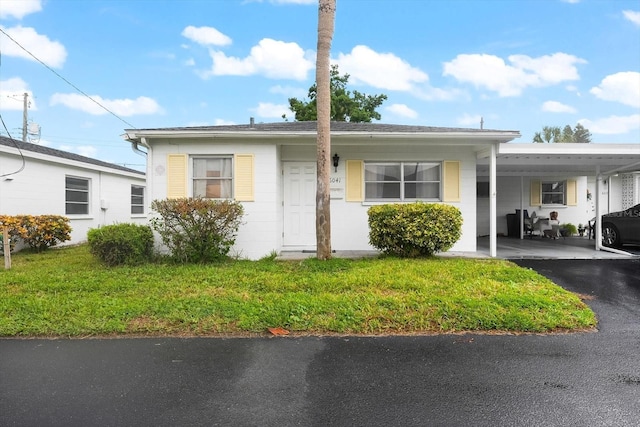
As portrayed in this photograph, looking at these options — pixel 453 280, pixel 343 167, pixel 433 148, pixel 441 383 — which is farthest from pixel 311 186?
pixel 441 383

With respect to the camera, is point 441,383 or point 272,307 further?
point 272,307

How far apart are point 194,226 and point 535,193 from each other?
12680 mm

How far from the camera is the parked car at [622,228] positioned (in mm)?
9434

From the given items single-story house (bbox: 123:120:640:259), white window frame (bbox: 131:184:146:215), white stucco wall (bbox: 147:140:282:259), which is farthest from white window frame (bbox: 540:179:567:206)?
white window frame (bbox: 131:184:146:215)

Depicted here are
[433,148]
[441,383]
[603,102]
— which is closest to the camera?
[441,383]

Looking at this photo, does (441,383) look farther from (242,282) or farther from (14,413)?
(242,282)

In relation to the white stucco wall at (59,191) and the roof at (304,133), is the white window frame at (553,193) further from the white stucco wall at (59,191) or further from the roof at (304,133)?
the white stucco wall at (59,191)

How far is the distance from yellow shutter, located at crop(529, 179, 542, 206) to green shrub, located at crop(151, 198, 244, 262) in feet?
38.5

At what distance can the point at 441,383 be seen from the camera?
2.83m

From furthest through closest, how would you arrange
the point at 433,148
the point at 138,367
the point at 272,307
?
1. the point at 433,148
2. the point at 272,307
3. the point at 138,367

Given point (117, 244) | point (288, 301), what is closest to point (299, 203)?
point (117, 244)

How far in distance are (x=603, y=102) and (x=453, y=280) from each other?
2821 cm

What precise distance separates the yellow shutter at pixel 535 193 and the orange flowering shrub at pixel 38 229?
15791 millimetres

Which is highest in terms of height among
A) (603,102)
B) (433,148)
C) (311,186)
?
(603,102)
